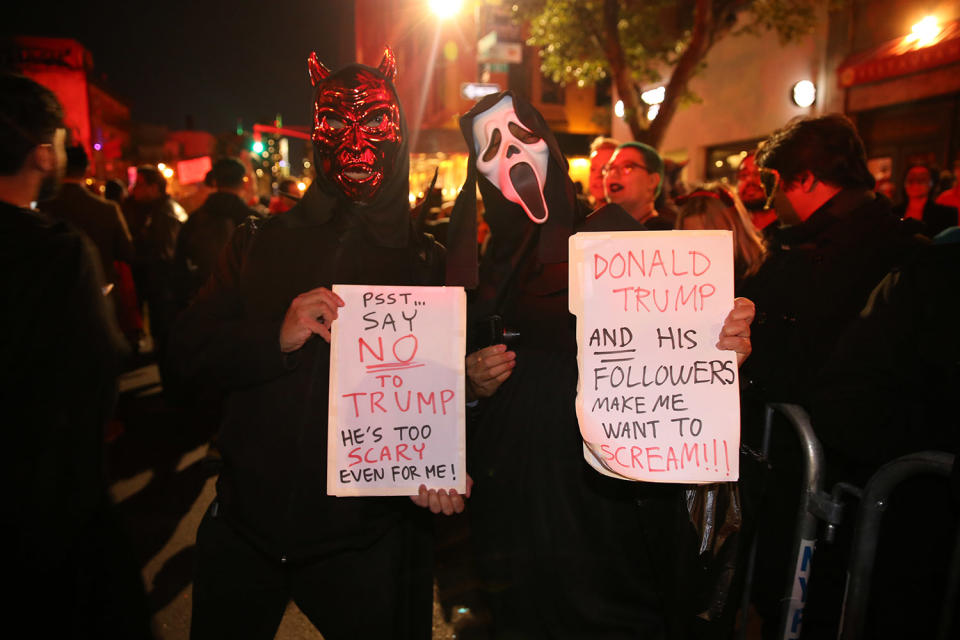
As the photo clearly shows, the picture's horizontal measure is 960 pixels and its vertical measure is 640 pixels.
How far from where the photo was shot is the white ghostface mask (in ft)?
7.45

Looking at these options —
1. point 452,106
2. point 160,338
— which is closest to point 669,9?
point 160,338

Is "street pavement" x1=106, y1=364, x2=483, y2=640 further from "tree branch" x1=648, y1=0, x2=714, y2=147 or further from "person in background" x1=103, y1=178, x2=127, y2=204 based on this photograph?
"tree branch" x1=648, y1=0, x2=714, y2=147

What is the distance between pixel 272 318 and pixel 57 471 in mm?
764

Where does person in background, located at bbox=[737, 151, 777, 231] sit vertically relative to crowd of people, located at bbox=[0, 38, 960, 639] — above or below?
above

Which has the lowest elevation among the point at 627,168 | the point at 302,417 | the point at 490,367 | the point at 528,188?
the point at 302,417

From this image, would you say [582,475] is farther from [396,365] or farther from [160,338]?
[160,338]

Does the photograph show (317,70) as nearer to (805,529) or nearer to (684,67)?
(805,529)

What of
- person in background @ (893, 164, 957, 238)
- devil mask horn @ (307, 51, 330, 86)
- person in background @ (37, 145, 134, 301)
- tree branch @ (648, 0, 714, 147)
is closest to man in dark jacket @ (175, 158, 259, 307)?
person in background @ (37, 145, 134, 301)

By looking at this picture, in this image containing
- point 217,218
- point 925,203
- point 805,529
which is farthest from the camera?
point 925,203

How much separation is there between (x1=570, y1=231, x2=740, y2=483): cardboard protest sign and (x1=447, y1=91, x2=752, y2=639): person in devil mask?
0.33m

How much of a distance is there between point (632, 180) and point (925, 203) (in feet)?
12.6

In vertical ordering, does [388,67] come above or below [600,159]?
below

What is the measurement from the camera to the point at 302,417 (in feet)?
6.58

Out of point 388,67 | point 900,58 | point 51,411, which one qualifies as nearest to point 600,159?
point 388,67
